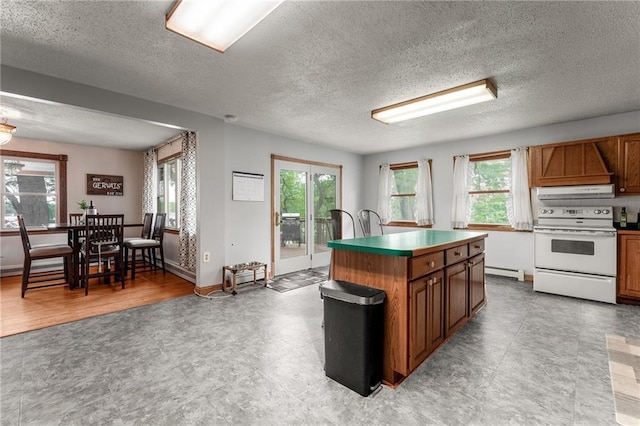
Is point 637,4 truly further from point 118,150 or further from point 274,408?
point 118,150

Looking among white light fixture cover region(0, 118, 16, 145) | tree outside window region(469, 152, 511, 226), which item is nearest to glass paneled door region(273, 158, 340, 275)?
tree outside window region(469, 152, 511, 226)

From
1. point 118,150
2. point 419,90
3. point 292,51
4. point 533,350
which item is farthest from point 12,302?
point 533,350

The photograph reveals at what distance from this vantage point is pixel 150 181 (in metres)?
6.20

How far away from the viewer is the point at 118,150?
6324mm

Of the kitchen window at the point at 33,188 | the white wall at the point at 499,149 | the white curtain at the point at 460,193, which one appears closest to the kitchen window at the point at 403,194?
the white wall at the point at 499,149

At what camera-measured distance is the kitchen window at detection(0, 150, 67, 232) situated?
5.21 m

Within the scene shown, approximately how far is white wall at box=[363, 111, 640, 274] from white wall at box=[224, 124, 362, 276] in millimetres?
2177

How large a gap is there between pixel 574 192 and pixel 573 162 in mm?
459

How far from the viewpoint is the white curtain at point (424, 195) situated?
5781 millimetres

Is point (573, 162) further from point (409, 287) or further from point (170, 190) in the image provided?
point (170, 190)

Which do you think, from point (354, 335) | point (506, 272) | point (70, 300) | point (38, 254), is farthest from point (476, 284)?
point (38, 254)

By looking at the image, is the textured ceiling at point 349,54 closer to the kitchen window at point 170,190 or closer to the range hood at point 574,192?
the range hood at point 574,192

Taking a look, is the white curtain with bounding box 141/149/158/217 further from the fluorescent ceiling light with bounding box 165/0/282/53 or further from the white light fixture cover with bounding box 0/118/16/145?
the fluorescent ceiling light with bounding box 165/0/282/53

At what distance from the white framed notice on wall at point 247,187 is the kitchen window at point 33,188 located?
13.1 ft
